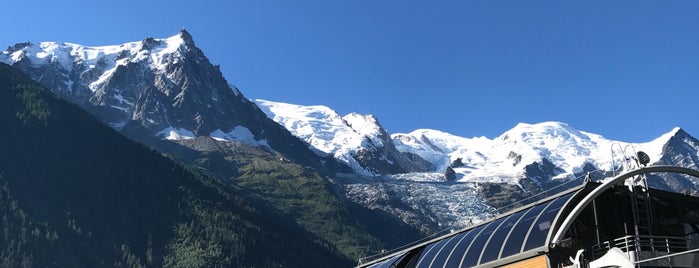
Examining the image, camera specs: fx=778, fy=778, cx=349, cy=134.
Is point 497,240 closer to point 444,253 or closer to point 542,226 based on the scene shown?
point 542,226

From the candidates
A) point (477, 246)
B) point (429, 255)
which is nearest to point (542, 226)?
point (477, 246)

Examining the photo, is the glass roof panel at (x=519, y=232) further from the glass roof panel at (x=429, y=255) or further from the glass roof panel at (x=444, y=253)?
the glass roof panel at (x=429, y=255)

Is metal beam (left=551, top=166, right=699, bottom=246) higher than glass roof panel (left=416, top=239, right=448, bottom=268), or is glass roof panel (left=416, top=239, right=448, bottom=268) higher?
metal beam (left=551, top=166, right=699, bottom=246)


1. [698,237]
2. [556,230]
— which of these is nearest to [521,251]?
[556,230]

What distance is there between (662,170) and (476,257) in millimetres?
9075

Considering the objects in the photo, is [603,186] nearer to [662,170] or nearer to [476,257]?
[662,170]

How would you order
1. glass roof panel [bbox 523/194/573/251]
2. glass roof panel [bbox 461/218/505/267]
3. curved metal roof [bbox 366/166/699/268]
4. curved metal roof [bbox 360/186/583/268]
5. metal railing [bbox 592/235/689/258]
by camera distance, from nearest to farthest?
curved metal roof [bbox 366/166/699/268] < metal railing [bbox 592/235/689/258] < glass roof panel [bbox 523/194/573/251] < curved metal roof [bbox 360/186/583/268] < glass roof panel [bbox 461/218/505/267]

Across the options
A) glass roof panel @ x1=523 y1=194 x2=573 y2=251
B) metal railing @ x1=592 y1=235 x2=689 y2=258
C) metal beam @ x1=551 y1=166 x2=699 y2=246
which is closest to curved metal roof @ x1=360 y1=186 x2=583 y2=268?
glass roof panel @ x1=523 y1=194 x2=573 y2=251

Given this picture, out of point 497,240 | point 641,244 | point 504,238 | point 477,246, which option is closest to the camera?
point 641,244

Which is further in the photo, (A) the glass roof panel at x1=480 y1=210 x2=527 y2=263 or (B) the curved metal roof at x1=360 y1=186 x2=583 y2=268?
(A) the glass roof panel at x1=480 y1=210 x2=527 y2=263

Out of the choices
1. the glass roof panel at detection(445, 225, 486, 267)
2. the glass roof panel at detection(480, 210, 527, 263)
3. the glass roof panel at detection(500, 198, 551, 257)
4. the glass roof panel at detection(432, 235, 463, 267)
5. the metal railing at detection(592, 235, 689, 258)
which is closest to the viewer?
the metal railing at detection(592, 235, 689, 258)

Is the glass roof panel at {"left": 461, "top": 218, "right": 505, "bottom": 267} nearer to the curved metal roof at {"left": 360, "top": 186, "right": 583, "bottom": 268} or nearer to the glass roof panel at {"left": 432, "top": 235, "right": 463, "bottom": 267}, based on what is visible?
the curved metal roof at {"left": 360, "top": 186, "right": 583, "bottom": 268}

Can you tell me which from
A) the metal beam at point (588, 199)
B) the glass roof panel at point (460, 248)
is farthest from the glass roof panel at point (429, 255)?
the metal beam at point (588, 199)

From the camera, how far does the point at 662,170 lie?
112ft
